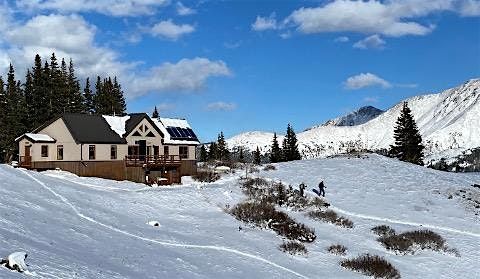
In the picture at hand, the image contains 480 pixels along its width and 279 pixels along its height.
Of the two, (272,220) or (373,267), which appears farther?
(272,220)

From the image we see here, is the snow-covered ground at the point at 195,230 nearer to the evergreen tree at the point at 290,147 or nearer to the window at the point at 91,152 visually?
the window at the point at 91,152

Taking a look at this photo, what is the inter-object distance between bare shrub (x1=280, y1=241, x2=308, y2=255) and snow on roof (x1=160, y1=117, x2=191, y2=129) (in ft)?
114

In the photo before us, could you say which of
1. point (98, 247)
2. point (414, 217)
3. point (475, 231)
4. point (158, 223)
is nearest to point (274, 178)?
point (414, 217)

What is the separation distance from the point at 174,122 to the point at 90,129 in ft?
41.2

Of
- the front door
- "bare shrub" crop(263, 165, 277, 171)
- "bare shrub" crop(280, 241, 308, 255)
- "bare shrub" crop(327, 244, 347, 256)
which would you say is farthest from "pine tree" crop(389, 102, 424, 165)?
"bare shrub" crop(280, 241, 308, 255)

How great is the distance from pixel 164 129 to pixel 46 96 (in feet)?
76.0

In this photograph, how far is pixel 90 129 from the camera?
51.2m

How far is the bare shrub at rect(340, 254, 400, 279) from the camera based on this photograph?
25500 mm

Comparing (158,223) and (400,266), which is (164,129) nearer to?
(158,223)

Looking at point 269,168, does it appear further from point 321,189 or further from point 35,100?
point 35,100

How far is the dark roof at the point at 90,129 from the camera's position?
49094 millimetres

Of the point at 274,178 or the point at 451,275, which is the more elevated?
the point at 274,178

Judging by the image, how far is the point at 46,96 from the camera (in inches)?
2758

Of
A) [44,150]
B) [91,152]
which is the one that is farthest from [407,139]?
[44,150]
